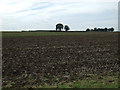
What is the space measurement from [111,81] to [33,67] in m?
5.90

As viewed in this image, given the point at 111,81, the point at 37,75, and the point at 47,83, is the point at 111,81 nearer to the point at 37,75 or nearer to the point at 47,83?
the point at 47,83

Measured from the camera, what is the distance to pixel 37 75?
12539 mm

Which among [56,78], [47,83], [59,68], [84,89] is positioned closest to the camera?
[84,89]

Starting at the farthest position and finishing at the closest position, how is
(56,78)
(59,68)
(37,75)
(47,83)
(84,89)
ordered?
(59,68)
(37,75)
(56,78)
(47,83)
(84,89)

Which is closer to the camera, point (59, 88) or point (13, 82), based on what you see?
point (59, 88)

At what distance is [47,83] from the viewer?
1071 centimetres

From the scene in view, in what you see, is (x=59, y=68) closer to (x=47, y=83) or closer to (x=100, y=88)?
(x=47, y=83)

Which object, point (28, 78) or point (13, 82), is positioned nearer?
point (13, 82)

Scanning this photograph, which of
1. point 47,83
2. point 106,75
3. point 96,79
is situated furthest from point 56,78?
point 106,75

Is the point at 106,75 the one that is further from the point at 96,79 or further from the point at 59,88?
the point at 59,88

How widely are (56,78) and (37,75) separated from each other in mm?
1342

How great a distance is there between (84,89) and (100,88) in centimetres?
69

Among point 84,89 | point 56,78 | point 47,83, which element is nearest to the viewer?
point 84,89

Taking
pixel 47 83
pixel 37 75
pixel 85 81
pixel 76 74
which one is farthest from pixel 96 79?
pixel 37 75
